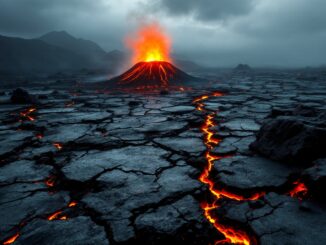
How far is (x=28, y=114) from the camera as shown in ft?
18.5

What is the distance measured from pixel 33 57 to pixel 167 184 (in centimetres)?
4255

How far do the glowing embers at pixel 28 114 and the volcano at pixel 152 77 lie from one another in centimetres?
603

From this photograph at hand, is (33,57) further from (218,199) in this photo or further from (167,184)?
(218,199)

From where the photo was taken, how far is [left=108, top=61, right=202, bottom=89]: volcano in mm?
12163

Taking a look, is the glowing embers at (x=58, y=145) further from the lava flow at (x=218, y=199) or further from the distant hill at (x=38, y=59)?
the distant hill at (x=38, y=59)

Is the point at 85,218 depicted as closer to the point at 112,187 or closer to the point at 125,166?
the point at 112,187

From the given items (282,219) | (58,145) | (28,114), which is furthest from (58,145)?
(282,219)

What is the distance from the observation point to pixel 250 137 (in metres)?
3.55

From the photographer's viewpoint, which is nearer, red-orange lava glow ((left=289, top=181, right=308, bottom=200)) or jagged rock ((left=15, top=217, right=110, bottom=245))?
jagged rock ((left=15, top=217, right=110, bottom=245))

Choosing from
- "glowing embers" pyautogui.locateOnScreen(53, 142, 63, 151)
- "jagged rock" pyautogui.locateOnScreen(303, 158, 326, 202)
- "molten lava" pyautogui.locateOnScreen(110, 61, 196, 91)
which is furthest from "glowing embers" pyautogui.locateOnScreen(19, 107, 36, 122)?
"molten lava" pyautogui.locateOnScreen(110, 61, 196, 91)

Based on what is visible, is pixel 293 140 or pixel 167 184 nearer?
pixel 167 184

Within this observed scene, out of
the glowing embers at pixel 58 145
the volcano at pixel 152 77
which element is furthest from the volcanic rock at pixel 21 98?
the volcano at pixel 152 77

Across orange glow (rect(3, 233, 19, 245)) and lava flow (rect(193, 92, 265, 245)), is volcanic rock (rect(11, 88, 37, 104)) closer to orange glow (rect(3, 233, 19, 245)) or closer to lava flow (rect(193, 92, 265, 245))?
lava flow (rect(193, 92, 265, 245))

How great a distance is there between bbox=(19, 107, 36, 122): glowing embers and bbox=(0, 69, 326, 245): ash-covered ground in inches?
40.7
